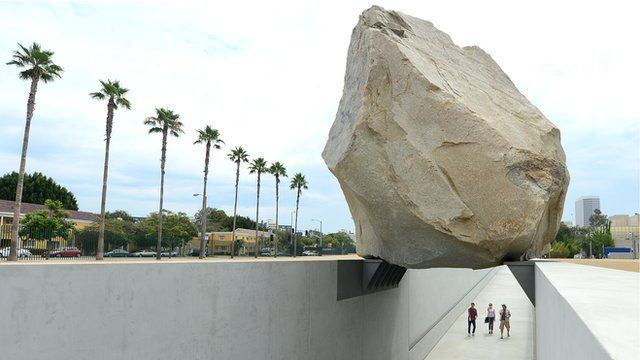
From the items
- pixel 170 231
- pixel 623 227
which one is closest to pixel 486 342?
pixel 170 231

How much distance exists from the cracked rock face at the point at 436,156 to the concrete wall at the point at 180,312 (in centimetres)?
375

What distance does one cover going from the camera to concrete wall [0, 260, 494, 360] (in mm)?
7195

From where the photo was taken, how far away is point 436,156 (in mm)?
10078

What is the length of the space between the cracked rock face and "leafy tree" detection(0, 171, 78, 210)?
62.1 meters

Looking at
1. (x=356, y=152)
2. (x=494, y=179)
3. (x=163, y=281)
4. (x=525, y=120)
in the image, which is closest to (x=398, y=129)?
(x=356, y=152)

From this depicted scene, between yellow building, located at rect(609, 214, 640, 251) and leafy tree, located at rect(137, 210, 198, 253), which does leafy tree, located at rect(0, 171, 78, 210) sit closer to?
leafy tree, located at rect(137, 210, 198, 253)

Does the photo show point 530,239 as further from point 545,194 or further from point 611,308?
point 611,308

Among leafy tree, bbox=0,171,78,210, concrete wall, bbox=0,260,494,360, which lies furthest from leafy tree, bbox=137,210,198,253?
concrete wall, bbox=0,260,494,360

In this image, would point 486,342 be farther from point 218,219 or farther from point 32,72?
point 218,219

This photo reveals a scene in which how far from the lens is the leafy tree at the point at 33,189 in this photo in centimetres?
6044

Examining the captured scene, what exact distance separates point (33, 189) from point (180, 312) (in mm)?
62635

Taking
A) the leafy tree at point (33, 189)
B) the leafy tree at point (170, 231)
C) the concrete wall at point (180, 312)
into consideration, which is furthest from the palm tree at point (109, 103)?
the leafy tree at point (33, 189)

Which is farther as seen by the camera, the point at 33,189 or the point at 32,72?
the point at 33,189

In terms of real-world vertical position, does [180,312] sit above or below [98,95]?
below
